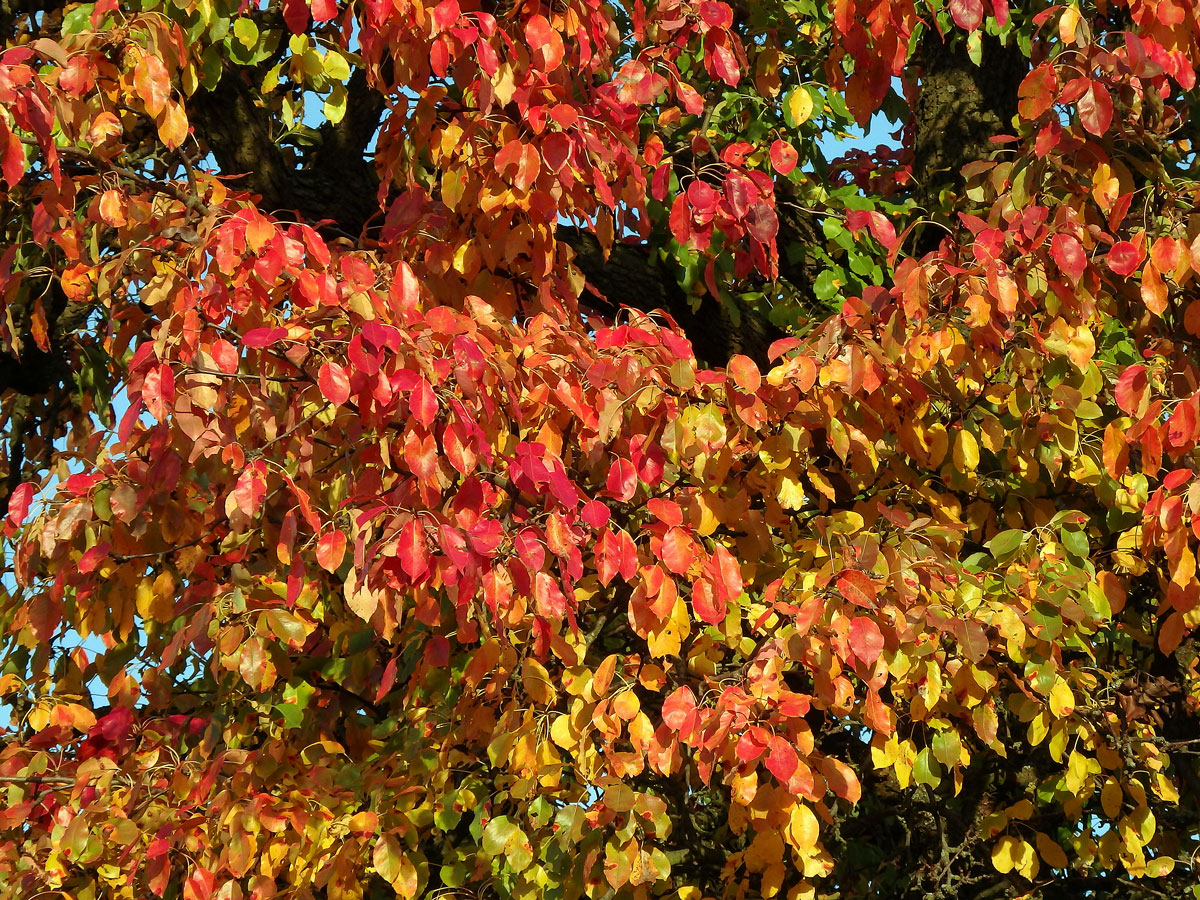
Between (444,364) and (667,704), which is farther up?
(444,364)

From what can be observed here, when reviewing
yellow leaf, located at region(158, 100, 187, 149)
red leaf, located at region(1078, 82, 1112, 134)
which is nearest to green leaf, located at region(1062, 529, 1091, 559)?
red leaf, located at region(1078, 82, 1112, 134)

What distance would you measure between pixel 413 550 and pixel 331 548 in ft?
0.86

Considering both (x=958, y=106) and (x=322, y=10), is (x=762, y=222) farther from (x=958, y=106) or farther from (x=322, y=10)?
(x=958, y=106)

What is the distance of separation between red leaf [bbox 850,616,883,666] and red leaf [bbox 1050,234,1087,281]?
893 millimetres

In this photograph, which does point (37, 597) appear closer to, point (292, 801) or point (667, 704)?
point (292, 801)

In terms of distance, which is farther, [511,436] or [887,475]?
[887,475]

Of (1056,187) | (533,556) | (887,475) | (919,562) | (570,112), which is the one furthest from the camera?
(887,475)

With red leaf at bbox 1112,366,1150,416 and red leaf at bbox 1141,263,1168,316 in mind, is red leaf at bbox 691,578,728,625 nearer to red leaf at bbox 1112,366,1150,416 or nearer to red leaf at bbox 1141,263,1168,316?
red leaf at bbox 1112,366,1150,416

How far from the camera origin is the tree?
8.95 ft

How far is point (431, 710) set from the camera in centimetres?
345

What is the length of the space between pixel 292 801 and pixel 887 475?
1.77 metres

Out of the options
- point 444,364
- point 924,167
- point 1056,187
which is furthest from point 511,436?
point 924,167

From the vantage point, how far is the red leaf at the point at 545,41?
318cm

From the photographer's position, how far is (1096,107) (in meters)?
2.88
